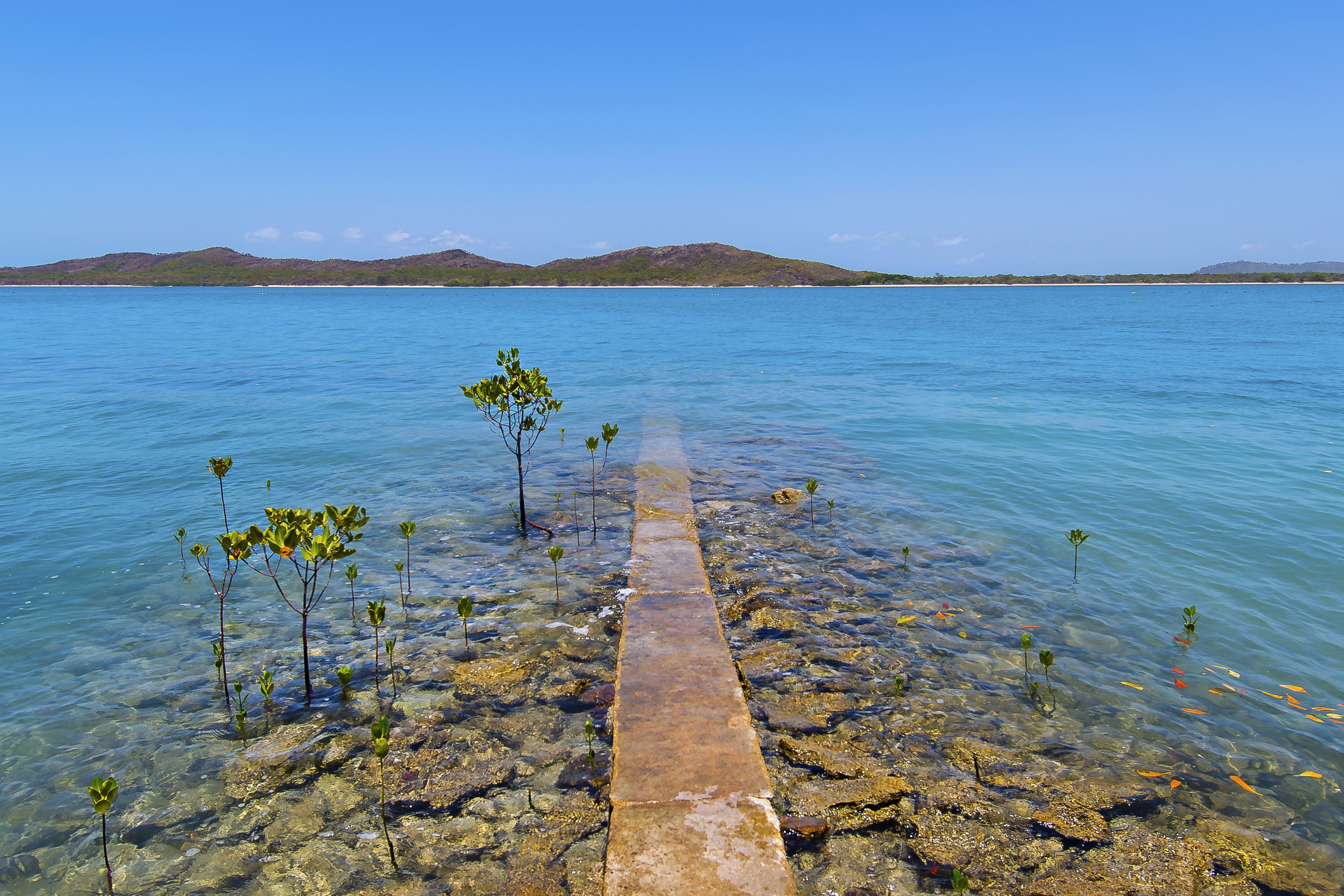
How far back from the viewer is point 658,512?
1161 centimetres

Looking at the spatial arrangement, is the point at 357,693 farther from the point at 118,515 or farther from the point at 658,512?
the point at 118,515

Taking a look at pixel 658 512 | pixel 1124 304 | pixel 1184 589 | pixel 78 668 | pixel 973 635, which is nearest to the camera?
pixel 78 668

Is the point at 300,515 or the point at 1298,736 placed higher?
the point at 300,515

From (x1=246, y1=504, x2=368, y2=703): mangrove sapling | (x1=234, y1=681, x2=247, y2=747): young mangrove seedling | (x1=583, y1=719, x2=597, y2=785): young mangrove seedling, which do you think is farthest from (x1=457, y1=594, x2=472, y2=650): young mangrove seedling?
(x1=583, y1=719, x2=597, y2=785): young mangrove seedling

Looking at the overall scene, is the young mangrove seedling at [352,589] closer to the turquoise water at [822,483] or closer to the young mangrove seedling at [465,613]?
the turquoise water at [822,483]

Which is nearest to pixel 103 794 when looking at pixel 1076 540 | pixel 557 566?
pixel 557 566

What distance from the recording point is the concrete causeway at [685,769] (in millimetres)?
4113

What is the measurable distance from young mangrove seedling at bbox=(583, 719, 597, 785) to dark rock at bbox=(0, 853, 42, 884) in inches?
146

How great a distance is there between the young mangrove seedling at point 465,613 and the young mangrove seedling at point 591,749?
2221 mm

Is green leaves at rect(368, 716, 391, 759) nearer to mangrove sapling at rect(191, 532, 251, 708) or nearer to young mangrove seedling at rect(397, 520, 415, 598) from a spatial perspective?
mangrove sapling at rect(191, 532, 251, 708)

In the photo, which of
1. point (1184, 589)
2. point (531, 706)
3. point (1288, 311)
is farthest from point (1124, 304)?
point (531, 706)

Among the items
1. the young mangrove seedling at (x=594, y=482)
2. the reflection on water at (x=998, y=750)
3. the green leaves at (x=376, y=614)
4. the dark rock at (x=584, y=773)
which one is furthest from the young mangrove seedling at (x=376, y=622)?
the young mangrove seedling at (x=594, y=482)

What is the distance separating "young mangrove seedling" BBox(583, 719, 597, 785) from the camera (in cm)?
523

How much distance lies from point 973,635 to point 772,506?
4930 mm
